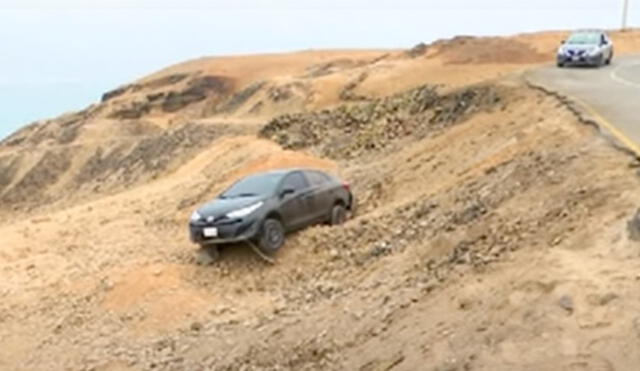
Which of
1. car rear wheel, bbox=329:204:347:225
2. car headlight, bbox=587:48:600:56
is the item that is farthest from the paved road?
car rear wheel, bbox=329:204:347:225

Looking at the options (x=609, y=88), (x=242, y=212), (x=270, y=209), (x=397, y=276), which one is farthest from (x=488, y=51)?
(x=397, y=276)

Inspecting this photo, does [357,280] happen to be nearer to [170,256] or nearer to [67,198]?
[170,256]

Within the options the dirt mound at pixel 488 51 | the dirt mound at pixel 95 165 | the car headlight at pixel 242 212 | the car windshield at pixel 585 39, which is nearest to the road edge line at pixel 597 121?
the car headlight at pixel 242 212

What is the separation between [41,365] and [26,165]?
31.6 metres

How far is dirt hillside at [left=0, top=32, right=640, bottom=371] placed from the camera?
9352mm

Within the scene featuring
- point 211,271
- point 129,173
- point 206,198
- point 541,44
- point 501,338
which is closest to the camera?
point 501,338

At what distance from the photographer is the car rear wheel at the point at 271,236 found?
15.6m

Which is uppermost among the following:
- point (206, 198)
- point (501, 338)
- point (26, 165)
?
point (501, 338)

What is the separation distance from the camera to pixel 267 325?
13.0 m

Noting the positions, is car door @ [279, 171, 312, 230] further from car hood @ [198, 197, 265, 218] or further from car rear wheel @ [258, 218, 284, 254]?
car hood @ [198, 197, 265, 218]

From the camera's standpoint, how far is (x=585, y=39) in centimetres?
3297

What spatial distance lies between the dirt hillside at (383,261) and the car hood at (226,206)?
34.4 inches

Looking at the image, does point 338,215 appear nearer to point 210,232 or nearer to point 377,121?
point 210,232

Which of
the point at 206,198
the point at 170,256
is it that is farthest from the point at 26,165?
the point at 170,256
